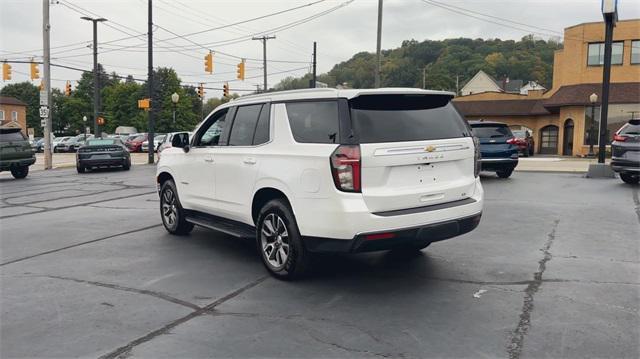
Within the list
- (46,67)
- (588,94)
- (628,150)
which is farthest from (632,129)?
(588,94)

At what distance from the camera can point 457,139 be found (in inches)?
210

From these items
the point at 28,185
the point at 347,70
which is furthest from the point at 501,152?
the point at 347,70

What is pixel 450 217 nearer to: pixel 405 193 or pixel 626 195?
pixel 405 193

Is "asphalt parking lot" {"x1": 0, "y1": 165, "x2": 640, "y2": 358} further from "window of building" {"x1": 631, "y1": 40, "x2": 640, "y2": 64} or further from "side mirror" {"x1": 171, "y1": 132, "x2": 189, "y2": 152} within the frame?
"window of building" {"x1": 631, "y1": 40, "x2": 640, "y2": 64}

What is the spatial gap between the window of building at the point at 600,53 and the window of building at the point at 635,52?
2.04 feet

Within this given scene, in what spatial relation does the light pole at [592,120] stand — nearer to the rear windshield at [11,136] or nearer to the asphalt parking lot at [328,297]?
the asphalt parking lot at [328,297]

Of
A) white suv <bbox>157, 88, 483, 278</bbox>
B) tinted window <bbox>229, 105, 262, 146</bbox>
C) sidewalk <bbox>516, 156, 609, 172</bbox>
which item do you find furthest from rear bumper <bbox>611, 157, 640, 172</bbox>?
tinted window <bbox>229, 105, 262, 146</bbox>

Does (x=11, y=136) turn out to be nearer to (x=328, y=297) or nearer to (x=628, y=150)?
(x=328, y=297)

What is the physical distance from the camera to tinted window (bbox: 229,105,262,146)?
6.03 metres

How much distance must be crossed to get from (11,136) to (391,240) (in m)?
18.0

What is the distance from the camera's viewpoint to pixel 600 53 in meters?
35.7

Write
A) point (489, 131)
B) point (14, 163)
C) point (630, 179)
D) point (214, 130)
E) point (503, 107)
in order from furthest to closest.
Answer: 1. point (503, 107)
2. point (14, 163)
3. point (489, 131)
4. point (630, 179)
5. point (214, 130)

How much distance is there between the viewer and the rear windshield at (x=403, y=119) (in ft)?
16.0

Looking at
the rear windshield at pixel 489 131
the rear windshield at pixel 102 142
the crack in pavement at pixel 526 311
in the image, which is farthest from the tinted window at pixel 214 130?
the rear windshield at pixel 102 142
